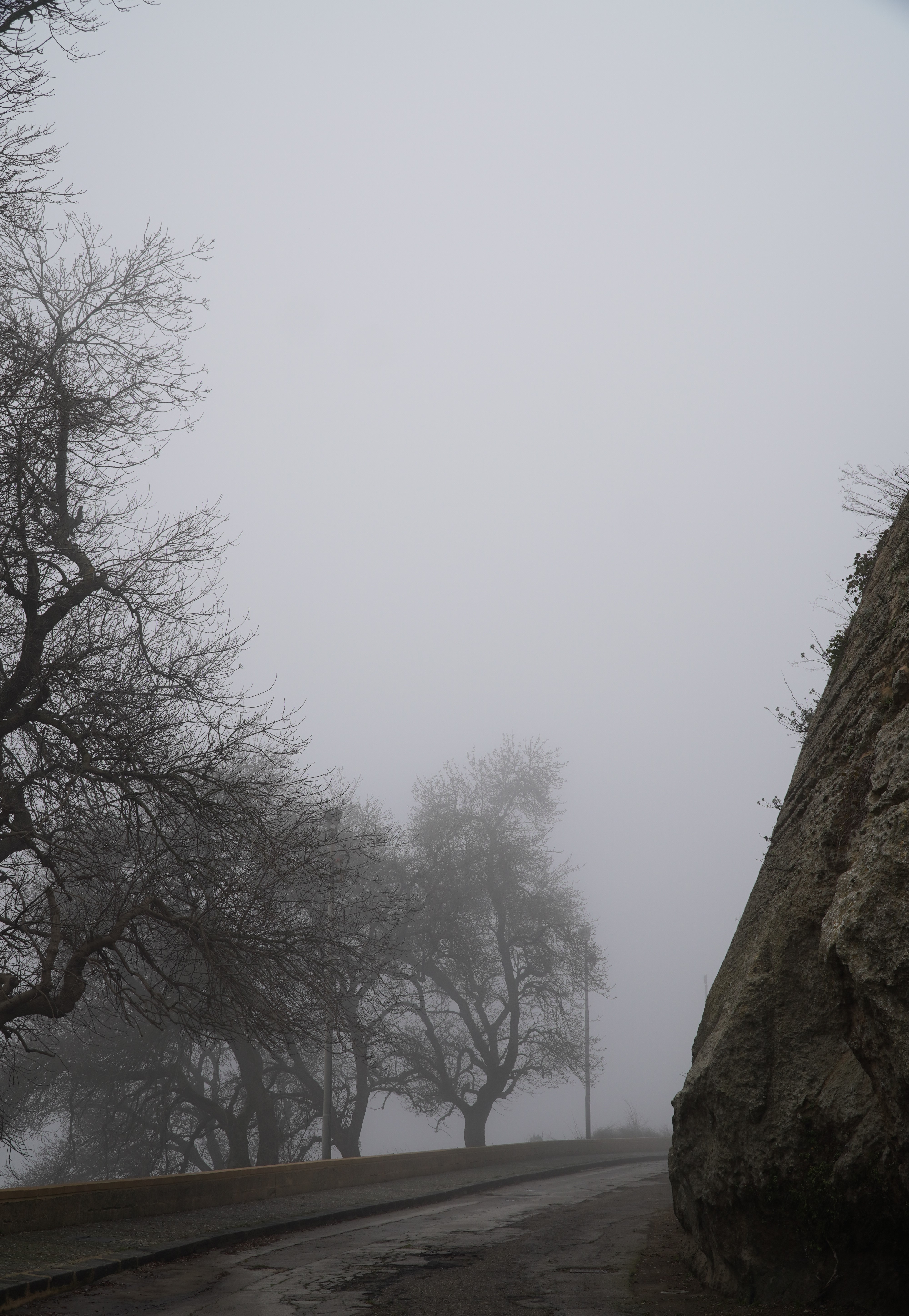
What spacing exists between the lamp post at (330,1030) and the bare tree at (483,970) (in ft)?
24.3

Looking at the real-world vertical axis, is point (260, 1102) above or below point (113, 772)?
below

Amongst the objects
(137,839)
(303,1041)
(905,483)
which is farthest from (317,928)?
(905,483)

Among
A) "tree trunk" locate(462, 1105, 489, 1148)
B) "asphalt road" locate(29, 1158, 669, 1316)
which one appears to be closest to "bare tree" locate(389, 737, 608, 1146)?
"tree trunk" locate(462, 1105, 489, 1148)

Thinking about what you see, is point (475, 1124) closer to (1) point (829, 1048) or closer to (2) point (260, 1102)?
(2) point (260, 1102)

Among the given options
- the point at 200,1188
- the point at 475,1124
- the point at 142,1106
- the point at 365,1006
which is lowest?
the point at 475,1124

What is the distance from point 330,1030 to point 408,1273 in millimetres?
4249

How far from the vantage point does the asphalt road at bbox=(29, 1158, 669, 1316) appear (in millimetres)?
7418

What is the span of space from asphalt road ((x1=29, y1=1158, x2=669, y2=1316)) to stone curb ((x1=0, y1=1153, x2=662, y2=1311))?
0.12 meters

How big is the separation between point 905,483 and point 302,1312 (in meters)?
9.08

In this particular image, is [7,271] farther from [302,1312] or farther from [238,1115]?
[238,1115]

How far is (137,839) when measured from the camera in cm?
1130

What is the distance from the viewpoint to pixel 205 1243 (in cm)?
1093

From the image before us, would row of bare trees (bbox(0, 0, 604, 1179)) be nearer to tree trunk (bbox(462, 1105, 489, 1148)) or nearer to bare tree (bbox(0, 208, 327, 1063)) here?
bare tree (bbox(0, 208, 327, 1063))

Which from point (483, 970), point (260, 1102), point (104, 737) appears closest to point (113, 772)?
point (104, 737)
